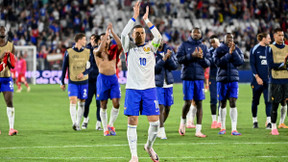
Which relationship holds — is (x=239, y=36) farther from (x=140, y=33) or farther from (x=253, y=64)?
(x=140, y=33)

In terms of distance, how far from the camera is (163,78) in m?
12.3

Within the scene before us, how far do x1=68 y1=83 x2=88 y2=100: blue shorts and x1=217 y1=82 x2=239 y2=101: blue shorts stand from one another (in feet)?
11.6

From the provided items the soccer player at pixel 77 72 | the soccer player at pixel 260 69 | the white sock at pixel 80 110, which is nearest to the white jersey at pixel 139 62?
the soccer player at pixel 77 72

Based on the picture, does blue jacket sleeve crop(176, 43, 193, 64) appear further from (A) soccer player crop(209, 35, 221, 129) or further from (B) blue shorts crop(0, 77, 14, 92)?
(B) blue shorts crop(0, 77, 14, 92)

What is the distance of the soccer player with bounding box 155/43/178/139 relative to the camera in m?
12.2

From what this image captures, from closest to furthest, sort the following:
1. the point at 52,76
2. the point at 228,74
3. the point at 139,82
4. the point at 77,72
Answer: the point at 139,82 → the point at 228,74 → the point at 77,72 → the point at 52,76

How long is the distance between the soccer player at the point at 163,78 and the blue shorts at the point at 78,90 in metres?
2.55

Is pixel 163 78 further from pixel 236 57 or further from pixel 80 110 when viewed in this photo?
pixel 80 110

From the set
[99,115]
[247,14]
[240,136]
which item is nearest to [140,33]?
[240,136]

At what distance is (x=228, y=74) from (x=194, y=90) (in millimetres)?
1051

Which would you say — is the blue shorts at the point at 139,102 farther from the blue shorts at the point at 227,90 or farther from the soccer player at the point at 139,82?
the blue shorts at the point at 227,90

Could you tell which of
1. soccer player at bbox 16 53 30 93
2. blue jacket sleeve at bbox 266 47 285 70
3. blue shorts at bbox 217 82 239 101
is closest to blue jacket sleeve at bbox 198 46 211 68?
blue shorts at bbox 217 82 239 101

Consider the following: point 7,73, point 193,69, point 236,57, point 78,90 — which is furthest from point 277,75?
point 7,73

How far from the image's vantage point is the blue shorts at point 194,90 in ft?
41.2
